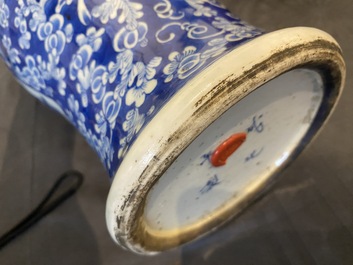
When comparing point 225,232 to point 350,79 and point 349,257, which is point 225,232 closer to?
point 349,257

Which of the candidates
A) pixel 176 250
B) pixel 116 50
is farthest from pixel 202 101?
pixel 176 250

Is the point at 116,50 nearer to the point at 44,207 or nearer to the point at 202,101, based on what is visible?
the point at 202,101

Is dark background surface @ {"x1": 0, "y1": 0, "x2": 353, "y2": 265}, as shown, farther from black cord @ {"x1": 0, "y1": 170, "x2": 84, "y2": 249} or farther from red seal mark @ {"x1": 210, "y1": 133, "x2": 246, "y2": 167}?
red seal mark @ {"x1": 210, "y1": 133, "x2": 246, "y2": 167}

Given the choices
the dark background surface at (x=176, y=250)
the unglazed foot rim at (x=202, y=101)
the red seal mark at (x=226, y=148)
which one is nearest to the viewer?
the unglazed foot rim at (x=202, y=101)

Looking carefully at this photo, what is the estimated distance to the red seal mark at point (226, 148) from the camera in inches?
19.6

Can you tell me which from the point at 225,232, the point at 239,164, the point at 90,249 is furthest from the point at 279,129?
the point at 90,249

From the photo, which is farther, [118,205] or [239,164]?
[239,164]

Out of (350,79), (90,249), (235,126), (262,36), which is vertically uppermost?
(262,36)

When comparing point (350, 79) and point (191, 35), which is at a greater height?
point (191, 35)

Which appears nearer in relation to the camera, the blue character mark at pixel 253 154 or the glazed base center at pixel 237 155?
the glazed base center at pixel 237 155

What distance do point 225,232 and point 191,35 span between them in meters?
0.32

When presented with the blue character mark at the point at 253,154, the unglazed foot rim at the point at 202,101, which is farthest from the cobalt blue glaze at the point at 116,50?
the blue character mark at the point at 253,154

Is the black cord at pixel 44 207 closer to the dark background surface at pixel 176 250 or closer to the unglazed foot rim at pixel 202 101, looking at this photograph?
the dark background surface at pixel 176 250

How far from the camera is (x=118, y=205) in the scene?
0.43 metres
